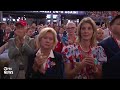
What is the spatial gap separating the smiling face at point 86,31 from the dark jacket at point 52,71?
0.27 metres

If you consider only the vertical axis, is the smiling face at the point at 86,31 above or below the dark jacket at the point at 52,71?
above

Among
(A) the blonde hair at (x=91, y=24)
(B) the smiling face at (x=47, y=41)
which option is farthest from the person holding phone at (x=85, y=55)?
(B) the smiling face at (x=47, y=41)

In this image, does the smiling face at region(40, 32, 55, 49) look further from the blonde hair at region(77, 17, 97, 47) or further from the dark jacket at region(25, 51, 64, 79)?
the blonde hair at region(77, 17, 97, 47)

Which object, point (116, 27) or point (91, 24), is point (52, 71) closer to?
point (91, 24)

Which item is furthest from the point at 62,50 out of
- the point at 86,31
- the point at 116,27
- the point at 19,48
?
the point at 116,27

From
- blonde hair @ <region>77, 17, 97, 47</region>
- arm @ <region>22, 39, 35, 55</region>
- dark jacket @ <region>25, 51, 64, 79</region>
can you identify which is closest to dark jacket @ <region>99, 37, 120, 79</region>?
blonde hair @ <region>77, 17, 97, 47</region>

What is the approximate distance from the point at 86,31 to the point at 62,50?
27 cm

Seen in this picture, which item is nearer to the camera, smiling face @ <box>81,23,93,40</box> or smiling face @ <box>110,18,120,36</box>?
smiling face @ <box>81,23,93,40</box>

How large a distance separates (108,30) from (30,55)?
76 cm

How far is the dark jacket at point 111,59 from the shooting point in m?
1.78

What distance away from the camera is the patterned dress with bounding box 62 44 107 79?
172 centimetres

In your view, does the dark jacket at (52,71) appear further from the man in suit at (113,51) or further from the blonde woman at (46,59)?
the man in suit at (113,51)

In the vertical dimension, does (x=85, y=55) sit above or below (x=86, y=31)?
below

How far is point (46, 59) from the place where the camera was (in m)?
1.74
